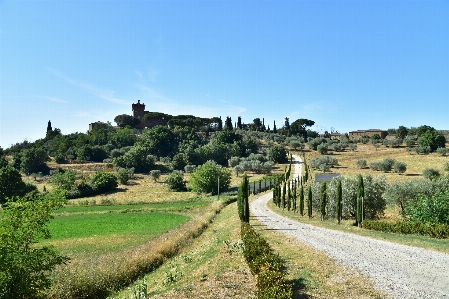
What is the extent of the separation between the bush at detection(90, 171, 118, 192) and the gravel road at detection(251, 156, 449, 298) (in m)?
74.3

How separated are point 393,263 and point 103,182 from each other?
272 feet

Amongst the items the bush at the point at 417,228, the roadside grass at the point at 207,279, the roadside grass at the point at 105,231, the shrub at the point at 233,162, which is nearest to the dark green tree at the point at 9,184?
the roadside grass at the point at 105,231

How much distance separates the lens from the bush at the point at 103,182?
8744 cm

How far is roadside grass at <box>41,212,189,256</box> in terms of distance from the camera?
31516mm

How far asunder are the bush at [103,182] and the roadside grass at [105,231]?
1244 inches

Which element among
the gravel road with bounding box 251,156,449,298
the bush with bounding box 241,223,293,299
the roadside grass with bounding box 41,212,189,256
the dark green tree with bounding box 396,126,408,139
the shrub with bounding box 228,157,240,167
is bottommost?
the roadside grass with bounding box 41,212,189,256

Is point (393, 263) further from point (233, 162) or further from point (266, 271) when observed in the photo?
point (233, 162)

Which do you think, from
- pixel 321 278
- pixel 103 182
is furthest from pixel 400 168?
pixel 321 278

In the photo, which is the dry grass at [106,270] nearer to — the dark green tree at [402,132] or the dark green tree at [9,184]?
the dark green tree at [9,184]

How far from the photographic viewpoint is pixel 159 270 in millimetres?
23688

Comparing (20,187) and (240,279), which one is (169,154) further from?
(240,279)

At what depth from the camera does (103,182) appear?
87812 mm

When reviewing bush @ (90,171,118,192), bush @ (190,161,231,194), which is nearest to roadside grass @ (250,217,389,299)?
bush @ (190,161,231,194)

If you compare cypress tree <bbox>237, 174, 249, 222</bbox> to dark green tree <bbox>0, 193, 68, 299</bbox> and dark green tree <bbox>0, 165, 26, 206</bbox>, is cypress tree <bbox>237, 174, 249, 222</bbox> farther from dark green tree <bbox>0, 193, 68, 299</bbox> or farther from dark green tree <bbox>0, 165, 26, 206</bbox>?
dark green tree <bbox>0, 165, 26, 206</bbox>
